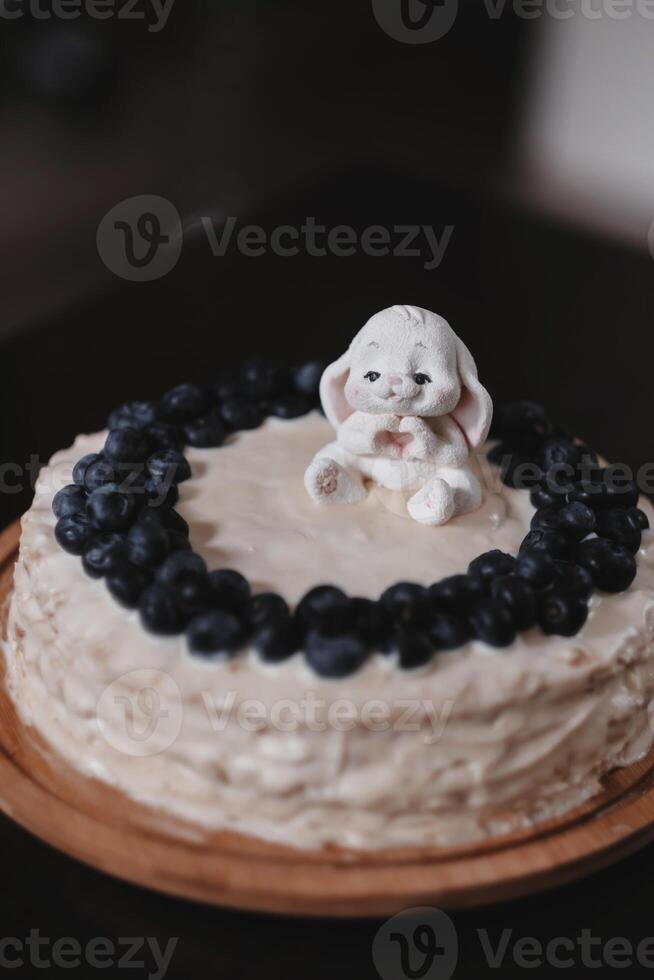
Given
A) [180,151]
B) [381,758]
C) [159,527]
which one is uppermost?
[159,527]

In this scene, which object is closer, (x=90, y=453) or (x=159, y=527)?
(x=159, y=527)

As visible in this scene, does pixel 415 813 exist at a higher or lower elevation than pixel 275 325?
higher

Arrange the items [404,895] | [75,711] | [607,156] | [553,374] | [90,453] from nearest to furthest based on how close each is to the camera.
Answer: [404,895] → [75,711] → [90,453] → [553,374] → [607,156]

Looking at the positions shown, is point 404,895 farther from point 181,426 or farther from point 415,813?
point 181,426

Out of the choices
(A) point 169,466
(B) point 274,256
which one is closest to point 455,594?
(A) point 169,466

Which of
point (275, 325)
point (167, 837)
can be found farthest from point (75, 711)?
point (275, 325)

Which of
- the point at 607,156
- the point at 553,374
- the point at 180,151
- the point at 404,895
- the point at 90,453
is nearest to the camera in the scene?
the point at 404,895

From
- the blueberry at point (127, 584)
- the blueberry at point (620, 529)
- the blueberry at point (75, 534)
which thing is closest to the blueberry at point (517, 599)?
the blueberry at point (620, 529)
